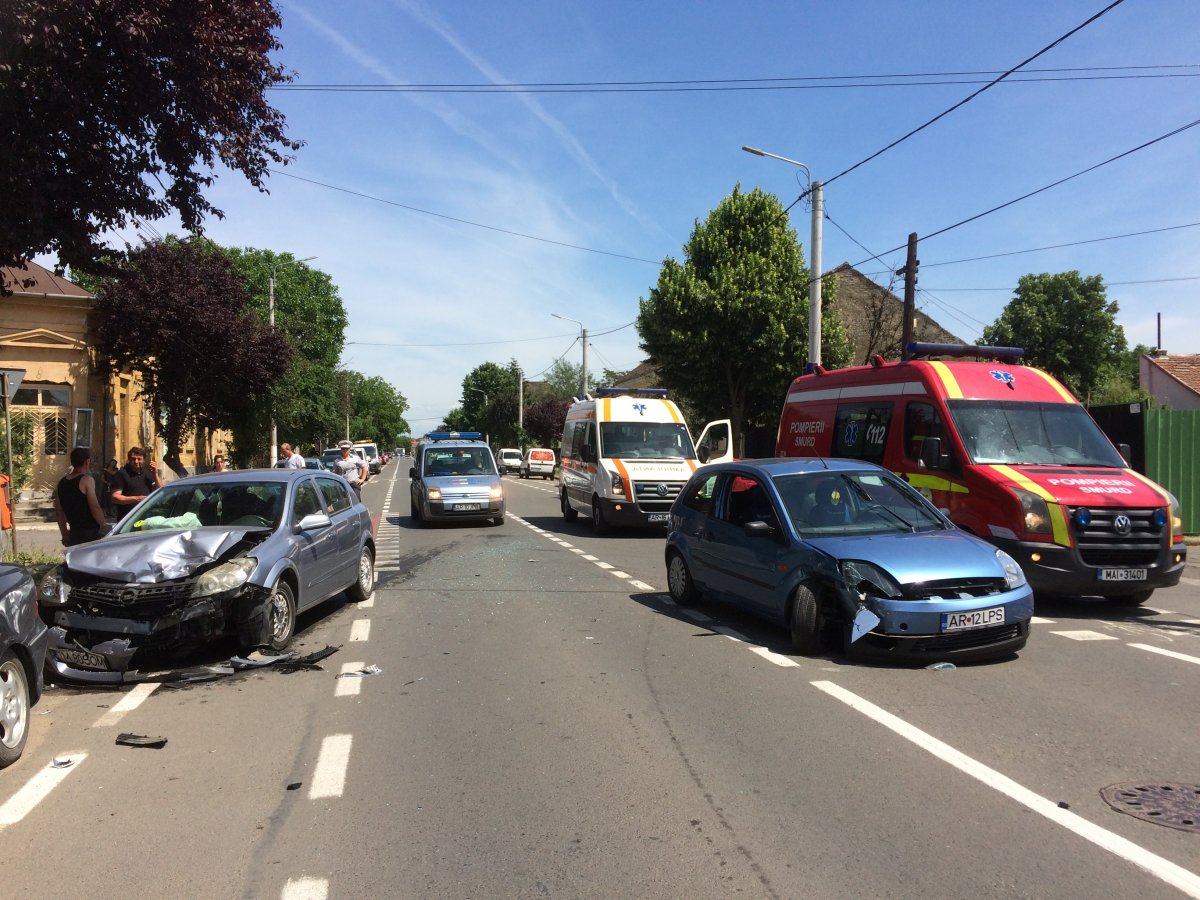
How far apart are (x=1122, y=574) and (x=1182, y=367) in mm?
39735

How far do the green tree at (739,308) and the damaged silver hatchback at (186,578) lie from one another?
22255 millimetres

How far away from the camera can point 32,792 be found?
14.9 ft

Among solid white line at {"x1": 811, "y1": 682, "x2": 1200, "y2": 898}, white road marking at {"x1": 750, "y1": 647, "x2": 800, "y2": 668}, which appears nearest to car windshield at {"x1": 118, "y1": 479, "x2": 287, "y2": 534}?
white road marking at {"x1": 750, "y1": 647, "x2": 800, "y2": 668}

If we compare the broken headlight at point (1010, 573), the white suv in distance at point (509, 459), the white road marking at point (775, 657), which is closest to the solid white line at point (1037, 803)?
the white road marking at point (775, 657)

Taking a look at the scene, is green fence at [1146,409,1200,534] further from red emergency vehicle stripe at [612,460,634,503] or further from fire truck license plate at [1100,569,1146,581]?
red emergency vehicle stripe at [612,460,634,503]

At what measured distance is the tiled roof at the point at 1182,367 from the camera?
1565 inches

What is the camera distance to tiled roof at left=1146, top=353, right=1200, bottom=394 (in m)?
39.8

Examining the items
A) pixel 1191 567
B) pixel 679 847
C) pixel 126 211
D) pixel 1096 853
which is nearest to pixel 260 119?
pixel 126 211

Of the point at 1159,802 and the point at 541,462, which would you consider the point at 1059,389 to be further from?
the point at 541,462

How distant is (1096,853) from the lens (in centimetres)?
366

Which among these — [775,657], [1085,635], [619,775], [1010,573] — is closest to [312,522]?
[775,657]

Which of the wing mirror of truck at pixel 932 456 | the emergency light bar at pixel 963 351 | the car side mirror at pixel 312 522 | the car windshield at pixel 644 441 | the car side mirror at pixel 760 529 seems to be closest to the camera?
the car side mirror at pixel 760 529

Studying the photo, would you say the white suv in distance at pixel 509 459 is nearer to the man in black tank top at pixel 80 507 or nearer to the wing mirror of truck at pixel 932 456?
the man in black tank top at pixel 80 507


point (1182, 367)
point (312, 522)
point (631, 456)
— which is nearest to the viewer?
point (312, 522)
